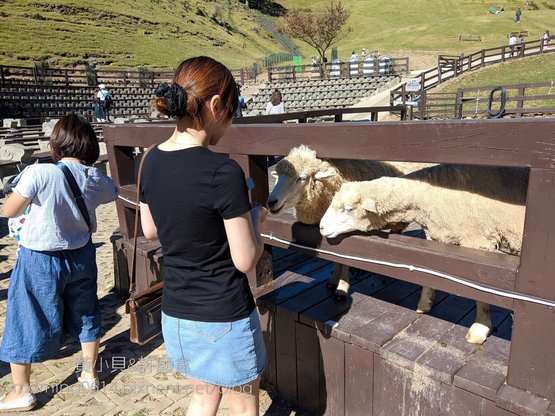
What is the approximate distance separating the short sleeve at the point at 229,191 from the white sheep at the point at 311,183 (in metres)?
1.10

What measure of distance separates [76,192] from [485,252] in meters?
2.20

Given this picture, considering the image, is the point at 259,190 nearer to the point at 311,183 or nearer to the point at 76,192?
the point at 311,183

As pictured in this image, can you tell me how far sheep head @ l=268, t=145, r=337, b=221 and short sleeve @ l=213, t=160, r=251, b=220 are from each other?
1174mm

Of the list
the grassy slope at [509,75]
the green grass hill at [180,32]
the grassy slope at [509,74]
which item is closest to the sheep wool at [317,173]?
the grassy slope at [509,75]

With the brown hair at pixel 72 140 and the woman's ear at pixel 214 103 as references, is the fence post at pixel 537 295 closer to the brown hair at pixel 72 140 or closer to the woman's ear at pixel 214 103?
the woman's ear at pixel 214 103

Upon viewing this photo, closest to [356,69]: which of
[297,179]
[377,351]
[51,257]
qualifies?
[297,179]

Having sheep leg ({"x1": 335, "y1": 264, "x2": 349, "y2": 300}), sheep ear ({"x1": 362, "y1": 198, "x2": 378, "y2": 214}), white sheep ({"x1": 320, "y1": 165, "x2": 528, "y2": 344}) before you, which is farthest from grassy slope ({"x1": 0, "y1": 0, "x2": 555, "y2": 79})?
sheep ear ({"x1": 362, "y1": 198, "x2": 378, "y2": 214})

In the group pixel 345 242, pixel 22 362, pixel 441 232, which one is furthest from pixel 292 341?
pixel 22 362

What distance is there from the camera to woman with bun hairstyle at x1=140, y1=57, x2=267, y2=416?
147cm

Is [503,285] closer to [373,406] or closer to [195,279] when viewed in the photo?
[373,406]

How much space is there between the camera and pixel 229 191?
145 centimetres

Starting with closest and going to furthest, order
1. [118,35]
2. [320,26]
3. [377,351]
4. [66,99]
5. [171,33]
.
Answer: [377,351] < [66,99] < [320,26] < [118,35] < [171,33]

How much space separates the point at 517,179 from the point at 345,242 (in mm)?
865

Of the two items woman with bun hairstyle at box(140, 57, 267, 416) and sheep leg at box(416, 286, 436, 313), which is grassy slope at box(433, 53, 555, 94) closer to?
sheep leg at box(416, 286, 436, 313)
